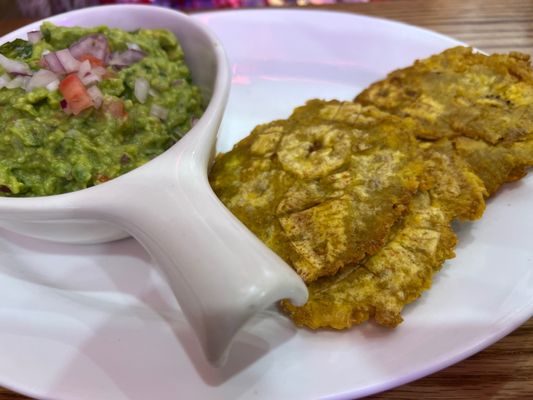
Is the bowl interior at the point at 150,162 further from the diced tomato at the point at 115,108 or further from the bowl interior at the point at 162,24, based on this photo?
the diced tomato at the point at 115,108

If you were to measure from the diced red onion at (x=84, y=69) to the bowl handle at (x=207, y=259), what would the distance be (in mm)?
728

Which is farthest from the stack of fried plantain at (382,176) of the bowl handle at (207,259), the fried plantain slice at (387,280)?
the bowl handle at (207,259)

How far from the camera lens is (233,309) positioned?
1280 mm

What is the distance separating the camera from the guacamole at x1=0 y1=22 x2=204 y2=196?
1.89 metres

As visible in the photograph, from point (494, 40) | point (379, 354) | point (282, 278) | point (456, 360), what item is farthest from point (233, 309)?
point (494, 40)

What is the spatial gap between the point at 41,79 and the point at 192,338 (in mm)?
1154

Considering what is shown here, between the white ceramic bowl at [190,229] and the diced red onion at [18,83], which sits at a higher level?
the diced red onion at [18,83]

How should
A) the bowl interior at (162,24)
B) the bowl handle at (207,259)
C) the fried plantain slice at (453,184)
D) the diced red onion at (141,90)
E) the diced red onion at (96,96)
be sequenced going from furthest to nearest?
the bowl interior at (162,24) → the diced red onion at (141,90) → the diced red onion at (96,96) → the fried plantain slice at (453,184) → the bowl handle at (207,259)

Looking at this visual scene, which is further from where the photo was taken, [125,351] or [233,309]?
[125,351]

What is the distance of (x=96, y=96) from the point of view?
1988 mm

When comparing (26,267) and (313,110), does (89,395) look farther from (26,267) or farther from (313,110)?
(313,110)

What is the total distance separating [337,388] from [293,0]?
4188 mm

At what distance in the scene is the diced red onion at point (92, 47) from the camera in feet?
7.04

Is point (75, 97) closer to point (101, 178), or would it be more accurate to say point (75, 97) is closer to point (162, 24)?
point (101, 178)
